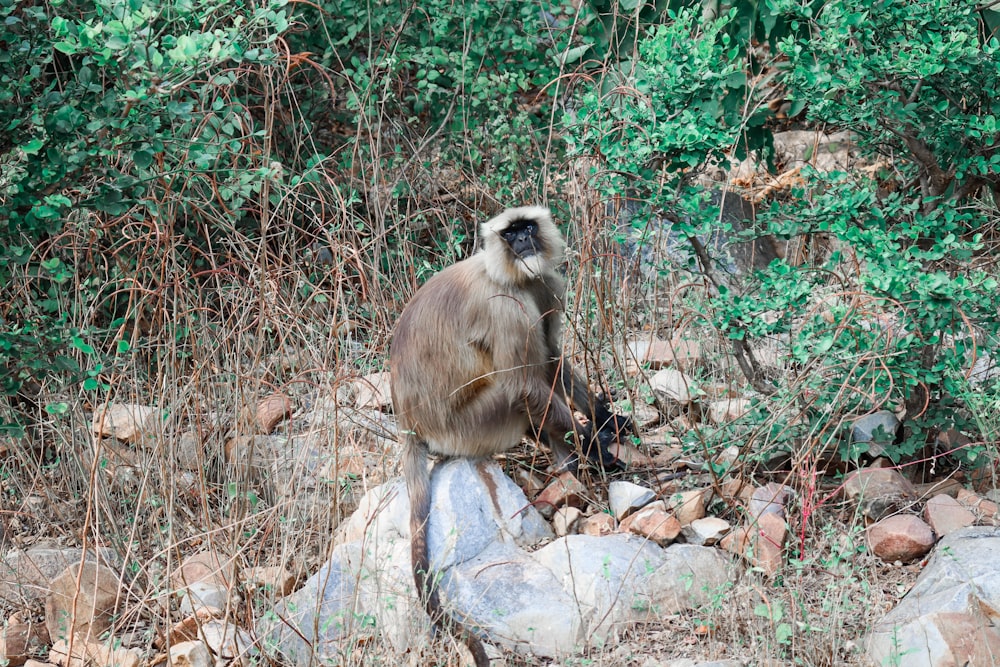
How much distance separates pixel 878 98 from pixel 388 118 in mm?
3180

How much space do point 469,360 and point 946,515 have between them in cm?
189

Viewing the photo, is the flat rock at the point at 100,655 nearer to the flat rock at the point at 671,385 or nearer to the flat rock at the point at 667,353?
the flat rock at the point at 671,385

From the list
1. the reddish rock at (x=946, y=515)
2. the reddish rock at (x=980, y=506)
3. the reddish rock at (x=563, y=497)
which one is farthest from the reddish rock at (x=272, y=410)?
the reddish rock at (x=980, y=506)

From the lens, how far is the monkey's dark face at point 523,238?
3951mm

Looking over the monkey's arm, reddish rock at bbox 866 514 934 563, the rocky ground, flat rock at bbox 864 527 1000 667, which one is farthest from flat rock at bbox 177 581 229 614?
reddish rock at bbox 866 514 934 563

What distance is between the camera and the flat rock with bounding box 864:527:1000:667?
292 cm

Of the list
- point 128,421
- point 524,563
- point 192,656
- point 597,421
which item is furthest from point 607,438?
point 128,421

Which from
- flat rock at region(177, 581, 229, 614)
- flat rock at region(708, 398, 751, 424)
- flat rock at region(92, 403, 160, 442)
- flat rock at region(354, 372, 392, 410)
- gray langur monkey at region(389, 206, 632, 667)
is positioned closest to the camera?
flat rock at region(177, 581, 229, 614)

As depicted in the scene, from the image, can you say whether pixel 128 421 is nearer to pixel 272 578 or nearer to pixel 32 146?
pixel 272 578

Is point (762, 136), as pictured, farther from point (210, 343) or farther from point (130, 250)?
point (130, 250)

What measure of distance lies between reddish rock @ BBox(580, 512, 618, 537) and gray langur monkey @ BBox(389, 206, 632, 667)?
0.78 feet

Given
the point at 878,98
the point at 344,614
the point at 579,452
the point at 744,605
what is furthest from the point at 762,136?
the point at 344,614

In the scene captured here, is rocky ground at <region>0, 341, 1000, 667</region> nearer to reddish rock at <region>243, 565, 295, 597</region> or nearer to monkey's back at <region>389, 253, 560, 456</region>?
reddish rock at <region>243, 565, 295, 597</region>

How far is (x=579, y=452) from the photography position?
3.94 m
